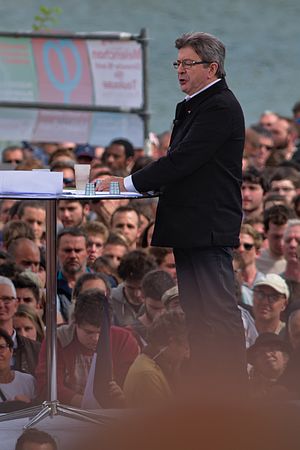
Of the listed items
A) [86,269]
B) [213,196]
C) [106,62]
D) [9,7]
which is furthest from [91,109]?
[9,7]

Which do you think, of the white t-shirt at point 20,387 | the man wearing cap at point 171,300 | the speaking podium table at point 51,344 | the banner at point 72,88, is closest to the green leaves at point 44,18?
the banner at point 72,88

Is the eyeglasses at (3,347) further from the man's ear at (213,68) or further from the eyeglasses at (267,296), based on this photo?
the man's ear at (213,68)

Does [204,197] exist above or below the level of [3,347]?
above

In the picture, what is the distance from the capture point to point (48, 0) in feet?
131

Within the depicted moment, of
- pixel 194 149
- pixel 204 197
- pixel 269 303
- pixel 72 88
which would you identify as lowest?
pixel 269 303

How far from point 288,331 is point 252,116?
2430 cm

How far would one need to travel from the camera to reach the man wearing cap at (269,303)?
233 inches

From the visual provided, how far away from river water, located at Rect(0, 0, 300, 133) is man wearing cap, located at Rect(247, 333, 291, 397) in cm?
2235

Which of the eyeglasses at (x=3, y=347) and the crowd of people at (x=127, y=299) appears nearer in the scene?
the crowd of people at (x=127, y=299)

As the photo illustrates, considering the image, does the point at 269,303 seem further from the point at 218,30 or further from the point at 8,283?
the point at 218,30

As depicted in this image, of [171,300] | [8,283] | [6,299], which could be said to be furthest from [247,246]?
[6,299]

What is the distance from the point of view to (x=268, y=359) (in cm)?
510

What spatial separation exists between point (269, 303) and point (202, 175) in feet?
7.35

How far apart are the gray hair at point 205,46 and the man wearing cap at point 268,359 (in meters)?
1.60
